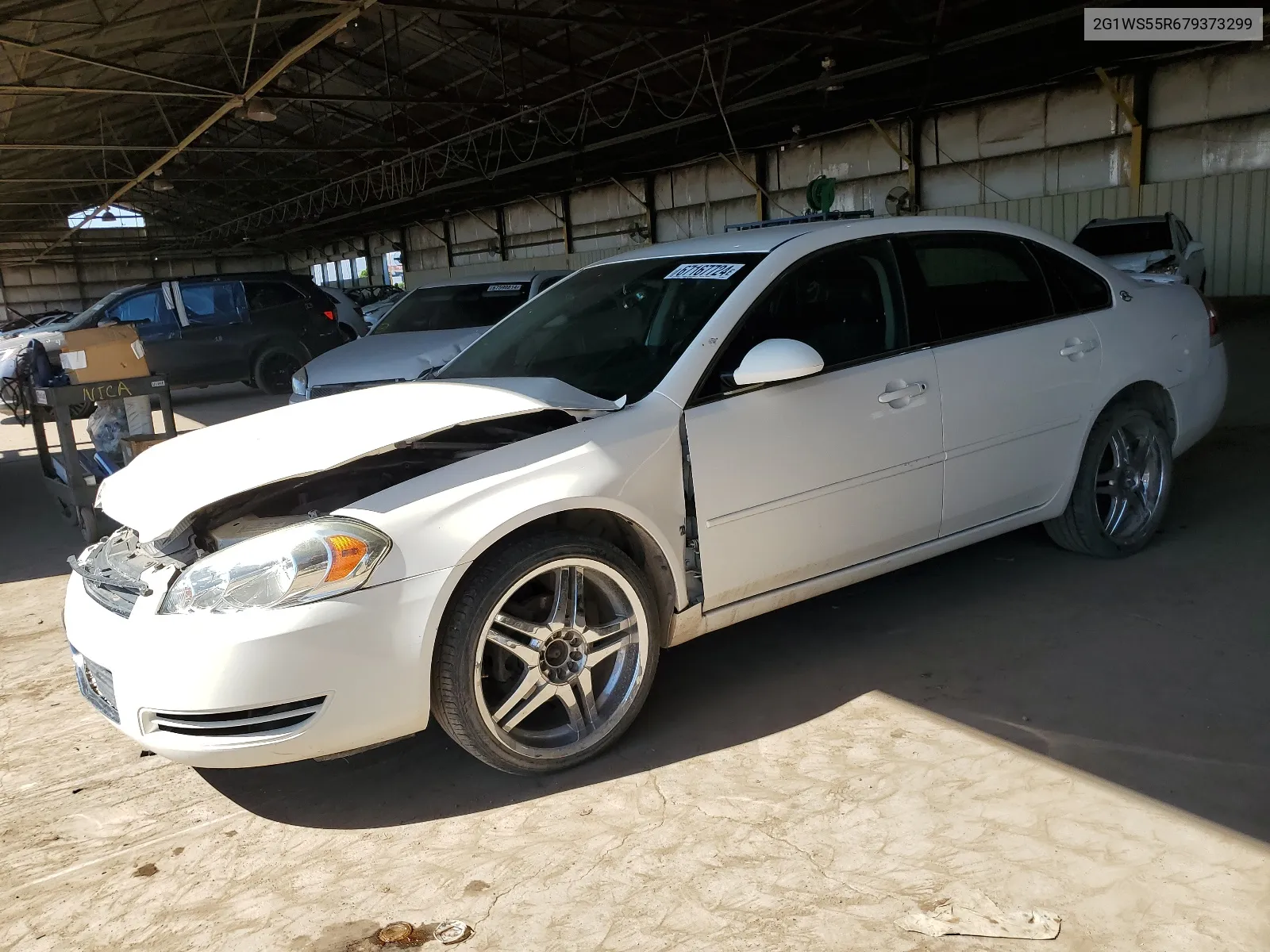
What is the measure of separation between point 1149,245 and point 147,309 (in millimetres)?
12858

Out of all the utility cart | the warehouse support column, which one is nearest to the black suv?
the utility cart

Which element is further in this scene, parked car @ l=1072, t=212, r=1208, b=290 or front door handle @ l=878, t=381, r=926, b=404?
parked car @ l=1072, t=212, r=1208, b=290

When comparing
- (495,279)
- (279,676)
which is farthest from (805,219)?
(495,279)

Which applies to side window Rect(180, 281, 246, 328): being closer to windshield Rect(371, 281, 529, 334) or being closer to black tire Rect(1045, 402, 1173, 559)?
windshield Rect(371, 281, 529, 334)

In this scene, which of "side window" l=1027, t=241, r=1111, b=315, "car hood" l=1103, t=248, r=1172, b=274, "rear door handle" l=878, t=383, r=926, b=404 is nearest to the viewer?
"rear door handle" l=878, t=383, r=926, b=404

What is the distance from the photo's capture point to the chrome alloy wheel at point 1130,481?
4.17m

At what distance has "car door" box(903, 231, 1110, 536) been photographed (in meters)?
3.53

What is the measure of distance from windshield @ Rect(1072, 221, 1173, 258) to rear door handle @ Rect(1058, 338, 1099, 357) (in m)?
9.29

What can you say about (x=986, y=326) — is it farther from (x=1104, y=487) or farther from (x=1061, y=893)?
(x=1061, y=893)

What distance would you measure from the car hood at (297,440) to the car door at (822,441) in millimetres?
421

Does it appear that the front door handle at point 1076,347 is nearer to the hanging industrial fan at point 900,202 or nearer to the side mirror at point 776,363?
the side mirror at point 776,363

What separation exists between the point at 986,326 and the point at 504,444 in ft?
6.36

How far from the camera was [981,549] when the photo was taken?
4.52 meters

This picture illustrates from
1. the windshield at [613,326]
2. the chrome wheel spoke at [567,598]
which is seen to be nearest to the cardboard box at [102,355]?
the windshield at [613,326]
